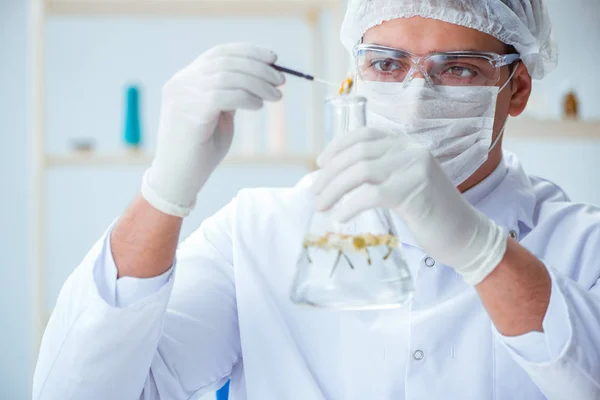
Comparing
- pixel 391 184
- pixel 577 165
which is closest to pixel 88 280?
pixel 391 184

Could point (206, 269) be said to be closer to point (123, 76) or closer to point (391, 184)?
point (391, 184)

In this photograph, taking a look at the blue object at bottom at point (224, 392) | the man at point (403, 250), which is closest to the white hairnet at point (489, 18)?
the man at point (403, 250)

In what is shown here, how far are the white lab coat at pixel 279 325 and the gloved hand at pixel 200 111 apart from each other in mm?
142

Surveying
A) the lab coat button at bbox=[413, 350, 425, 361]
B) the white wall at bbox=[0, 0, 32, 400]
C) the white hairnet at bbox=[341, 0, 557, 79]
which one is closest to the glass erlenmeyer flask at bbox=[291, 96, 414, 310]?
the lab coat button at bbox=[413, 350, 425, 361]

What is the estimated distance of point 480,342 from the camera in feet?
4.44

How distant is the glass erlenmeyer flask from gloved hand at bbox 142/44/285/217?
14 cm

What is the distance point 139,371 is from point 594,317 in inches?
28.8

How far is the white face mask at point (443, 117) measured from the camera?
1.33 metres

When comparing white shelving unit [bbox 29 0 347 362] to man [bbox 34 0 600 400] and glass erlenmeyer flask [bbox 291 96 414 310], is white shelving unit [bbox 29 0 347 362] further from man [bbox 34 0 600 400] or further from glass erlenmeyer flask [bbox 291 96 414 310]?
glass erlenmeyer flask [bbox 291 96 414 310]

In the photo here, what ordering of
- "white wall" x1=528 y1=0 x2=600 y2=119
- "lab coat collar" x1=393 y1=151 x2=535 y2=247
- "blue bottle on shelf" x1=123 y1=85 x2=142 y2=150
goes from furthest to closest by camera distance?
"white wall" x1=528 y1=0 x2=600 y2=119, "blue bottle on shelf" x1=123 y1=85 x2=142 y2=150, "lab coat collar" x1=393 y1=151 x2=535 y2=247

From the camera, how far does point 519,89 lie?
158 centimetres

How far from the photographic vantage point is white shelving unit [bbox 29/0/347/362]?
2.67 meters

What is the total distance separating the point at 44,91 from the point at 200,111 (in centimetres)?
184

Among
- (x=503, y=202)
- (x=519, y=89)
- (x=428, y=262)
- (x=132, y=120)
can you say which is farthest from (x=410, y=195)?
(x=132, y=120)
